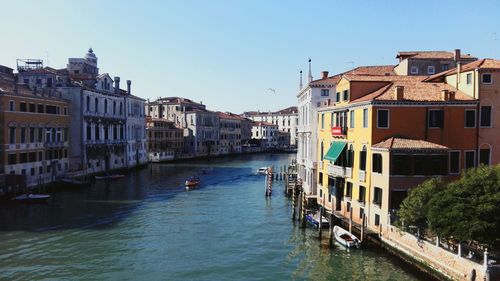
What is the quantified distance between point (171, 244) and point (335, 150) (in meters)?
8.65

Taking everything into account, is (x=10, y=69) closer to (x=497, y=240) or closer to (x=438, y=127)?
(x=438, y=127)

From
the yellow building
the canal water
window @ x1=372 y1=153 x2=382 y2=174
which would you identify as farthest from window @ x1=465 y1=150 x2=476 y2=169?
the canal water

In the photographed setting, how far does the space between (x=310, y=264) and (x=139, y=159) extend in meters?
42.6

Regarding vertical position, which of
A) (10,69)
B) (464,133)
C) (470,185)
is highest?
(10,69)

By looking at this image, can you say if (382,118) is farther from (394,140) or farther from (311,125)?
(311,125)

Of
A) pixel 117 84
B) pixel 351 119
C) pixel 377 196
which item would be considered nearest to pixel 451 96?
pixel 351 119

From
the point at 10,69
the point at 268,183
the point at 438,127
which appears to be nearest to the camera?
the point at 438,127

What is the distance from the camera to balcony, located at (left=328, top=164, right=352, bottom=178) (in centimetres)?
2112

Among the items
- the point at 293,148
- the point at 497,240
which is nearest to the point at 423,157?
the point at 497,240

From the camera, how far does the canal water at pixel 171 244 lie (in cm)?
1605

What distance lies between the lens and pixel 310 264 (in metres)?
17.1

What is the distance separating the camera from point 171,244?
19.7 meters

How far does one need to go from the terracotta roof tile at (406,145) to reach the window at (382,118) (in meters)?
0.63

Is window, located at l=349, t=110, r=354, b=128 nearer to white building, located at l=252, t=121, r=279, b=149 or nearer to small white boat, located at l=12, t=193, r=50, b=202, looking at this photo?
small white boat, located at l=12, t=193, r=50, b=202
